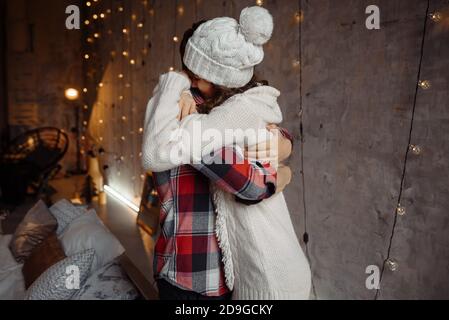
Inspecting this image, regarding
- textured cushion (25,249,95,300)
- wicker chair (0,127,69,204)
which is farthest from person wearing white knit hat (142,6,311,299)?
wicker chair (0,127,69,204)

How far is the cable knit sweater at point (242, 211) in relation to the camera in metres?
0.91

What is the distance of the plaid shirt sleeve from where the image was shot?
36.1 inches

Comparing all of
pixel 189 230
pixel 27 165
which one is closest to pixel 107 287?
pixel 189 230

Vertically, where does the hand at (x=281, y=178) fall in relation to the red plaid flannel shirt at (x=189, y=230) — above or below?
above

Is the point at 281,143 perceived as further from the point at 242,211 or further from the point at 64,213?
the point at 64,213

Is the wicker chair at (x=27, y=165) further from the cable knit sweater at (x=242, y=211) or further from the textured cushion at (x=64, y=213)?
the cable knit sweater at (x=242, y=211)

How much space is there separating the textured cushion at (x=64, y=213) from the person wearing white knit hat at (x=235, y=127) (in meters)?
1.80

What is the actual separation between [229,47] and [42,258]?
1.69 meters

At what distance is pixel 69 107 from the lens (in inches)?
283

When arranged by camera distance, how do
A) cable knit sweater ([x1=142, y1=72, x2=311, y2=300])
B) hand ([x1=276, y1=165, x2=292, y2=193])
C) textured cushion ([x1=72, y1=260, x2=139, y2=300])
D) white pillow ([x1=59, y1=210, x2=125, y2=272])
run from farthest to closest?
white pillow ([x1=59, y1=210, x2=125, y2=272]) → textured cushion ([x1=72, y1=260, x2=139, y2=300]) → hand ([x1=276, y1=165, x2=292, y2=193]) → cable knit sweater ([x1=142, y1=72, x2=311, y2=300])

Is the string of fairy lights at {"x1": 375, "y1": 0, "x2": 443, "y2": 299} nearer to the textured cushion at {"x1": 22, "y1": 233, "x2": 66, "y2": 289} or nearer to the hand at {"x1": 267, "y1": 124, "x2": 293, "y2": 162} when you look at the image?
the hand at {"x1": 267, "y1": 124, "x2": 293, "y2": 162}

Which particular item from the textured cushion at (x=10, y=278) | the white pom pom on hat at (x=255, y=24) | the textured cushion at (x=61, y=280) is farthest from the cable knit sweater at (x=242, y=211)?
the textured cushion at (x=10, y=278)

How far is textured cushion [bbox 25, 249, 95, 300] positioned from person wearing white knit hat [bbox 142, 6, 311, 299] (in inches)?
36.7

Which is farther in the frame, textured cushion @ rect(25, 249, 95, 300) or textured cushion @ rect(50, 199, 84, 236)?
textured cushion @ rect(50, 199, 84, 236)
